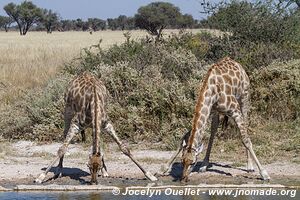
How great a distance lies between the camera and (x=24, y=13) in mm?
77500

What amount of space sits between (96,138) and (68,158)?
3.00 metres

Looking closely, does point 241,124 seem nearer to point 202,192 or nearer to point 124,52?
point 202,192

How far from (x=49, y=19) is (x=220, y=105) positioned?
7288 centimetres

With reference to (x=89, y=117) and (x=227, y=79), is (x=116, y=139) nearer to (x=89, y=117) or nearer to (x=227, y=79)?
(x=89, y=117)

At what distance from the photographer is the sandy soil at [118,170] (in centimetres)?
1116

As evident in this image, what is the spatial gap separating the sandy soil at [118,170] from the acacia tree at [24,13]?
212 ft

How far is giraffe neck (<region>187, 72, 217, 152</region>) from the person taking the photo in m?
10.2

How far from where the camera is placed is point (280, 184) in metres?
10.6

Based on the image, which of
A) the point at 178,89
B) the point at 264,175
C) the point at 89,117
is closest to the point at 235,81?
the point at 264,175

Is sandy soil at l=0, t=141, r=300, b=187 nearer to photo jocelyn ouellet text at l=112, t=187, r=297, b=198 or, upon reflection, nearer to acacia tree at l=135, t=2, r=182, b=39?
photo jocelyn ouellet text at l=112, t=187, r=297, b=198

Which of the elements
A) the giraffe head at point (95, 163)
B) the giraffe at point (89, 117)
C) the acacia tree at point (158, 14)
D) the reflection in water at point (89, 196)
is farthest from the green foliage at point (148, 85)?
the acacia tree at point (158, 14)

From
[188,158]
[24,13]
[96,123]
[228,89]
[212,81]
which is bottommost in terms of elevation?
[24,13]

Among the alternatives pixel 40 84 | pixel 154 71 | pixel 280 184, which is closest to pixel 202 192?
pixel 280 184

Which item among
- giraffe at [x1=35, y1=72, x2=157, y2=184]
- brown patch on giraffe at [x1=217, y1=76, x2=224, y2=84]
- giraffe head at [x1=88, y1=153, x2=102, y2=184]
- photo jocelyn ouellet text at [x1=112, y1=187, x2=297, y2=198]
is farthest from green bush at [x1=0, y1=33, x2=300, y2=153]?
giraffe head at [x1=88, y1=153, x2=102, y2=184]
